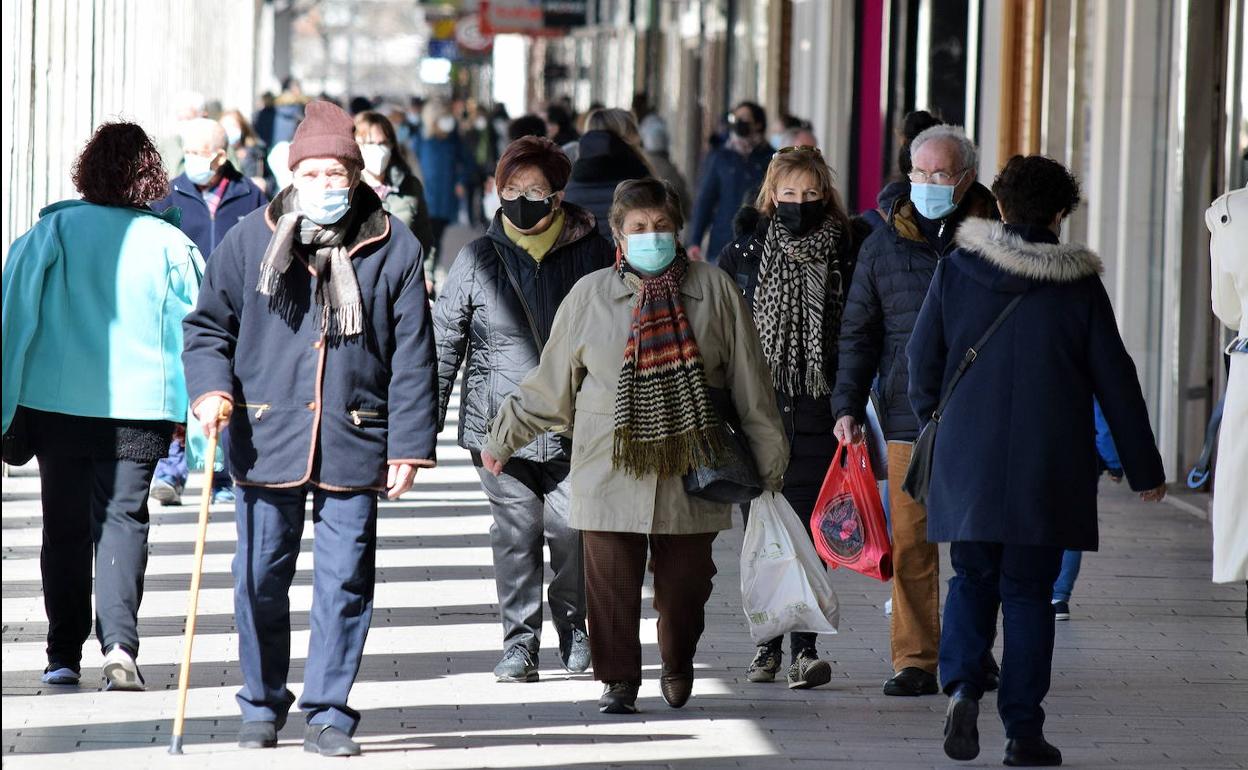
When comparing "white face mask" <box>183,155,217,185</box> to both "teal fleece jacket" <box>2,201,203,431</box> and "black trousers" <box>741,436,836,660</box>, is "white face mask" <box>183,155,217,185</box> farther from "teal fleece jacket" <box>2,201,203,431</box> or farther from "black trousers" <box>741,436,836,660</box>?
"black trousers" <box>741,436,836,660</box>

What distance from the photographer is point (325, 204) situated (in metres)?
5.90

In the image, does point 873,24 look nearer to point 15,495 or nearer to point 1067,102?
point 1067,102

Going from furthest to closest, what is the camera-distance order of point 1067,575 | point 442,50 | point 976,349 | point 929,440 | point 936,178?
point 442,50 → point 1067,575 → point 936,178 → point 929,440 → point 976,349

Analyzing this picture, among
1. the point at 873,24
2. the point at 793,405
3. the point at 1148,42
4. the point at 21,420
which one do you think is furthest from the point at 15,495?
the point at 873,24

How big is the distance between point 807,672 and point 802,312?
1.18 meters

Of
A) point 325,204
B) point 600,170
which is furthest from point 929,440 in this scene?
point 600,170

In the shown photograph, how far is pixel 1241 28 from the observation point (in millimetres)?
11305

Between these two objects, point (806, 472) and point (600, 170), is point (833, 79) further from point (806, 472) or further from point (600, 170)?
point (806, 472)

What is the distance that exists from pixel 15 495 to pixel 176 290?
4774 mm

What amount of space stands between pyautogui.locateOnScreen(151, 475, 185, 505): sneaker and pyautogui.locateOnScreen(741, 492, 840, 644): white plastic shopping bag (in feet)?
16.2

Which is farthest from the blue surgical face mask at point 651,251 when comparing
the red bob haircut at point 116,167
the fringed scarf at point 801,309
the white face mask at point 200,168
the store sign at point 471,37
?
the store sign at point 471,37

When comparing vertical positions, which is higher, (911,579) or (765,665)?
(911,579)

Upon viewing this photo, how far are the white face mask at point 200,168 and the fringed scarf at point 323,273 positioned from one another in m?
4.60

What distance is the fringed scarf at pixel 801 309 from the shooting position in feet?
23.7
